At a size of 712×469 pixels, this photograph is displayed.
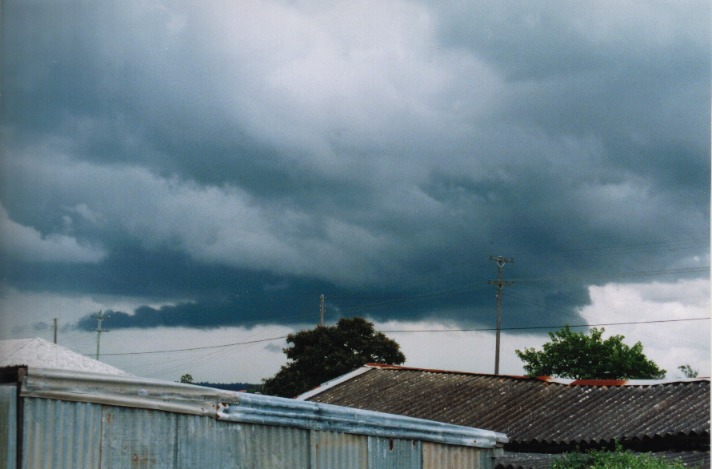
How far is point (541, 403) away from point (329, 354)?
74.4ft

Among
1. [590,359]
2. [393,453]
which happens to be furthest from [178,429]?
[590,359]

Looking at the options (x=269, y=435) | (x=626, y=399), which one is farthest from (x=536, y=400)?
(x=269, y=435)

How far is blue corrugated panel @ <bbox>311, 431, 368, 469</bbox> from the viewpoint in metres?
7.84

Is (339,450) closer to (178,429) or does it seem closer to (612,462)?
(178,429)

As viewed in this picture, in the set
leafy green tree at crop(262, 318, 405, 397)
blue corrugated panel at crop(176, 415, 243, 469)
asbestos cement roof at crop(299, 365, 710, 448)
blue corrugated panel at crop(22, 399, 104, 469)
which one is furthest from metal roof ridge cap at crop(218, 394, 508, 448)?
leafy green tree at crop(262, 318, 405, 397)

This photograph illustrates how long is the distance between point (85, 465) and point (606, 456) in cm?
750

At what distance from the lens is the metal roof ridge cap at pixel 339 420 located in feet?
23.7

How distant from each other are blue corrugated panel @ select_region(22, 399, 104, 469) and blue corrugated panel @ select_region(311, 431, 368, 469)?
2588 millimetres

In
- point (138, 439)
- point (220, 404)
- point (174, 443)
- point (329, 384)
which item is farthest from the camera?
point (329, 384)

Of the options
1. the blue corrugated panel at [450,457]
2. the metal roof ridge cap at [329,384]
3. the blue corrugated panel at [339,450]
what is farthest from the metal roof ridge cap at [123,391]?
the metal roof ridge cap at [329,384]

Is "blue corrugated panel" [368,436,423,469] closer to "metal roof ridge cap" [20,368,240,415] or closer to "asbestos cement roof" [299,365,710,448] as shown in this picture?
"metal roof ridge cap" [20,368,240,415]

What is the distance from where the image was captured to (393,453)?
342 inches

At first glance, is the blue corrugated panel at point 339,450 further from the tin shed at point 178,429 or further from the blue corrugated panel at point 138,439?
the blue corrugated panel at point 138,439

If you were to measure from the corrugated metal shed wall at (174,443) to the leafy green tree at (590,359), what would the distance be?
37988mm
